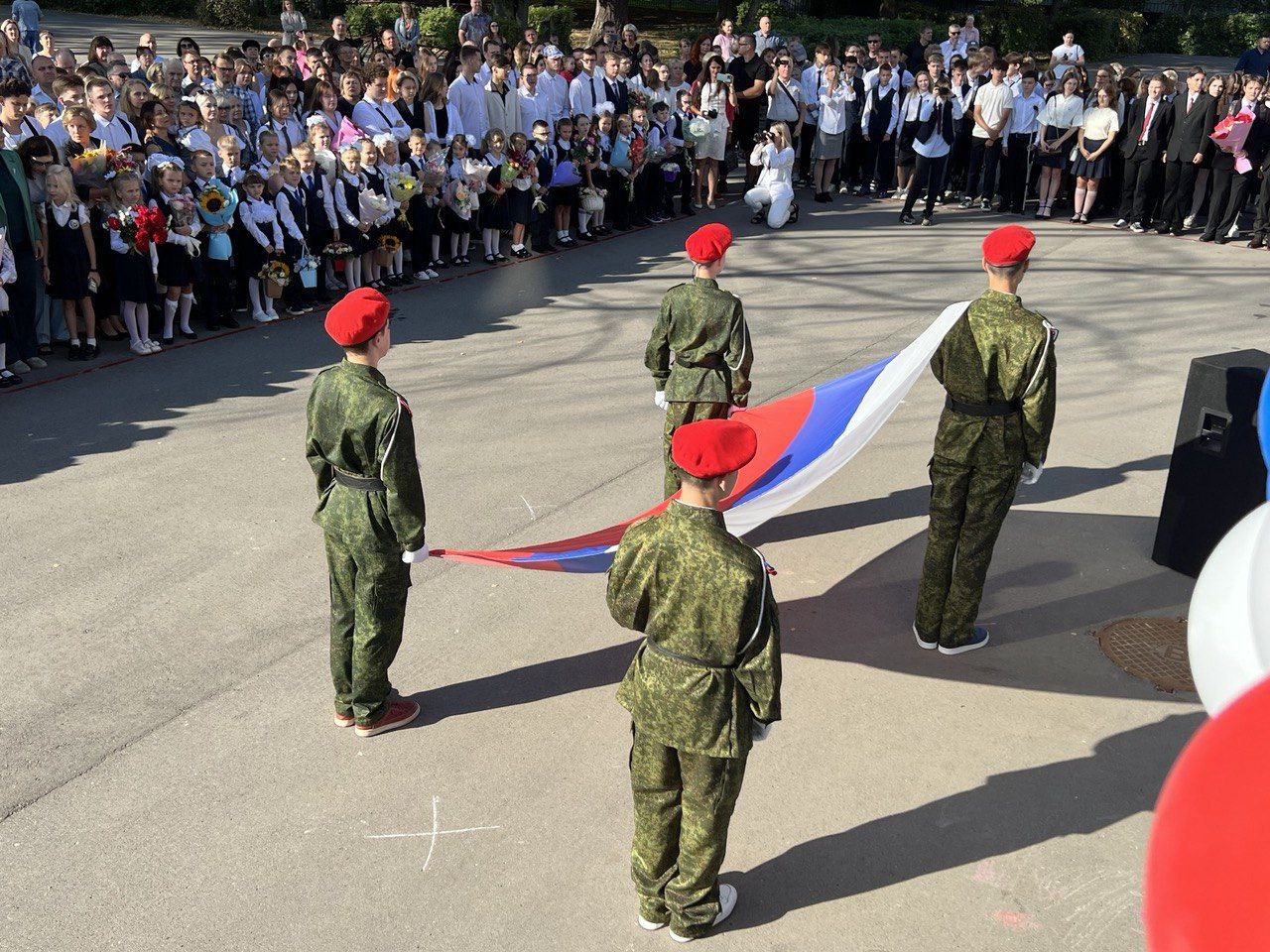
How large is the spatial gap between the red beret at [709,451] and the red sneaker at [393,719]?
2368mm

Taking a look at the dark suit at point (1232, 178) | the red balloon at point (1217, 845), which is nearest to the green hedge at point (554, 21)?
the dark suit at point (1232, 178)

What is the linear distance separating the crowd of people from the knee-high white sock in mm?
34

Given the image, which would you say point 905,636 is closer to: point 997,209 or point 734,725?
point 734,725

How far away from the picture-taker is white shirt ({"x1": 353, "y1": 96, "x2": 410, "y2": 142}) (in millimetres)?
13031

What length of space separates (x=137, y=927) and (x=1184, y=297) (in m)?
12.3

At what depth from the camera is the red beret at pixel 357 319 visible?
16.3 feet

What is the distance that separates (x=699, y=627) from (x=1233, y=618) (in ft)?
5.41

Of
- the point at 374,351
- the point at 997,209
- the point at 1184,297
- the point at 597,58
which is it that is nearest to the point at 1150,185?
the point at 997,209

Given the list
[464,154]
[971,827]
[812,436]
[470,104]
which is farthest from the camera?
[470,104]

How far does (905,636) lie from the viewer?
629cm

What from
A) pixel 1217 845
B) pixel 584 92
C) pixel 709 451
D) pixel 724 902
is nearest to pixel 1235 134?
pixel 584 92

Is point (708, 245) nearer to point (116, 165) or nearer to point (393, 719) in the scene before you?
point (393, 719)

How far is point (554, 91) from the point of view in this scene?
51.5 feet

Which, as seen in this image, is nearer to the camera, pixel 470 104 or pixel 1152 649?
pixel 1152 649
